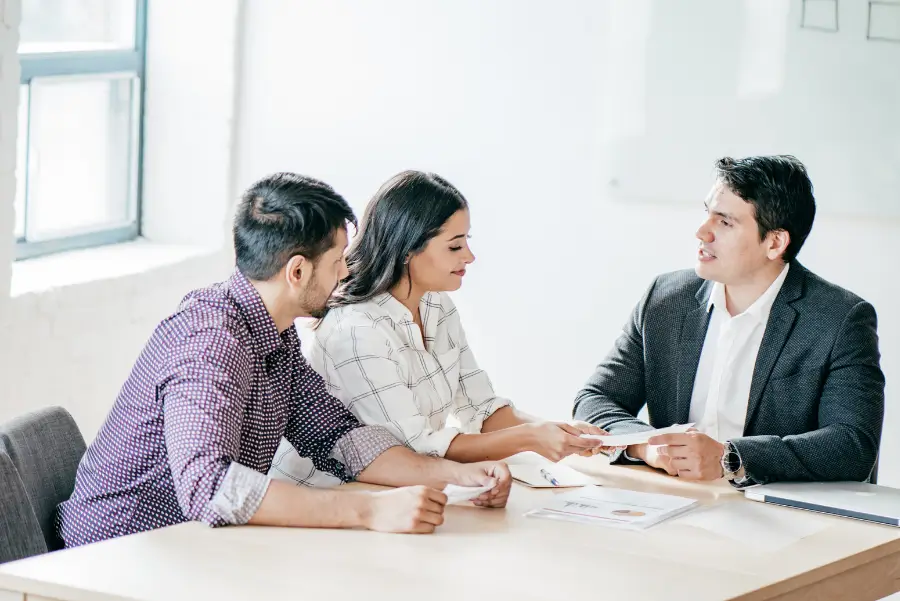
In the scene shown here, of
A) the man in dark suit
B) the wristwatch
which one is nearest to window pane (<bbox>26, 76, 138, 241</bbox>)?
the man in dark suit

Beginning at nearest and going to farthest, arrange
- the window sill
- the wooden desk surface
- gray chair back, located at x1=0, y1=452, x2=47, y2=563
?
the wooden desk surface, gray chair back, located at x1=0, y1=452, x2=47, y2=563, the window sill

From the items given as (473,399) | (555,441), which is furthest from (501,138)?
(555,441)

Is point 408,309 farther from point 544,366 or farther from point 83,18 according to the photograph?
point 83,18

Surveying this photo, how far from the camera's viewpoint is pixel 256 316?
2.17 metres

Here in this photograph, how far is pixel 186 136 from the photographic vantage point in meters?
4.41

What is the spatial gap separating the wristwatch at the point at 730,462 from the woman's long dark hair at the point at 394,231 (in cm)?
77

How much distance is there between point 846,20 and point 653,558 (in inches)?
93.8

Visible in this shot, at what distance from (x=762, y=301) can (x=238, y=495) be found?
54.2 inches

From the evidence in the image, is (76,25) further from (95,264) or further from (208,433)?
(208,433)

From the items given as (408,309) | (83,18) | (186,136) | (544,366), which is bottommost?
(544,366)

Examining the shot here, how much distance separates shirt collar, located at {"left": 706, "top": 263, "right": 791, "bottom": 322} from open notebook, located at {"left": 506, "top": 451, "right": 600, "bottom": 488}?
23.0 inches

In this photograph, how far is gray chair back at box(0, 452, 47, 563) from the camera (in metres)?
1.87

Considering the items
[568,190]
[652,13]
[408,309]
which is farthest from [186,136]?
[408,309]

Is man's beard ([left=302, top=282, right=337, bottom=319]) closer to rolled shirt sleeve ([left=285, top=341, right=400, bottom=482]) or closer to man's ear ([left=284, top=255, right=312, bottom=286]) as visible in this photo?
man's ear ([left=284, top=255, right=312, bottom=286])
